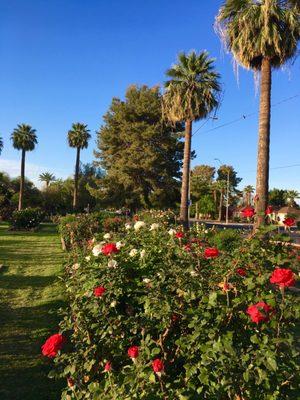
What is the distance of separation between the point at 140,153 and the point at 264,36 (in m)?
24.8

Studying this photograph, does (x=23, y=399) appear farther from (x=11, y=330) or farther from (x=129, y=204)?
(x=129, y=204)

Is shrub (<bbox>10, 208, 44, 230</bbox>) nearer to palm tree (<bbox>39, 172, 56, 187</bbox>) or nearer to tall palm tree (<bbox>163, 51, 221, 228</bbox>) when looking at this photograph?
tall palm tree (<bbox>163, 51, 221, 228</bbox>)

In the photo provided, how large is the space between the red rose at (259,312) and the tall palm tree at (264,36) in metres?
10.1

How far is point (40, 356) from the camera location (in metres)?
5.04

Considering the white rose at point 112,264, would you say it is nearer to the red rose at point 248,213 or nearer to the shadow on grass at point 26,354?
the shadow on grass at point 26,354

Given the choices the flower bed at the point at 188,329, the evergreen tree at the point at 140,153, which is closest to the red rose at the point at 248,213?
the flower bed at the point at 188,329

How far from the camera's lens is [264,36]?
1308 cm

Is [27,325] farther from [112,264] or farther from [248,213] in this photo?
[248,213]

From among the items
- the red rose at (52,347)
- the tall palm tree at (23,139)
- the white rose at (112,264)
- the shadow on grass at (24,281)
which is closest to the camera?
the red rose at (52,347)

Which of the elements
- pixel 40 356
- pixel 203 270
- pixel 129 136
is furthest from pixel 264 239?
pixel 129 136

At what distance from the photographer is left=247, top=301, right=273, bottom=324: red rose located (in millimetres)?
2430

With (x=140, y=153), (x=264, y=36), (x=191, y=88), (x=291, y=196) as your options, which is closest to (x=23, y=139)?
(x=140, y=153)

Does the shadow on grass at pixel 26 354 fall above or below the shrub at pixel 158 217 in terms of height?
below

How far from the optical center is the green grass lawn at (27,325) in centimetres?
422
